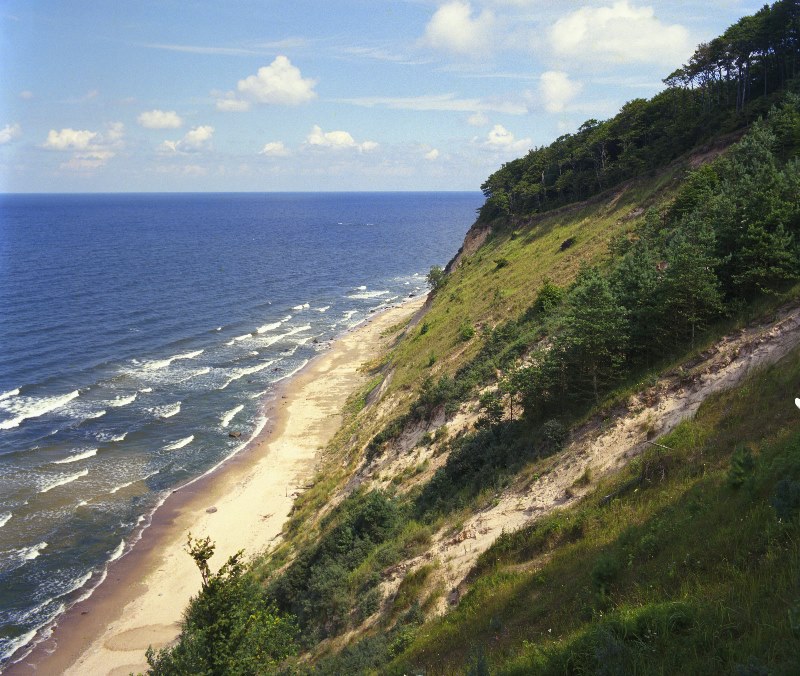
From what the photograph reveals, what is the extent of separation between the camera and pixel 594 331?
2386cm

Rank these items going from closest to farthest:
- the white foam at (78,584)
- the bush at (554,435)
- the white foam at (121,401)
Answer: the bush at (554,435)
the white foam at (78,584)
the white foam at (121,401)

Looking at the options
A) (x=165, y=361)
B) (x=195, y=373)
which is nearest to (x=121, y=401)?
(x=195, y=373)

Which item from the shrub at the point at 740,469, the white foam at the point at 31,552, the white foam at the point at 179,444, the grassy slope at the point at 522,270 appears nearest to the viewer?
the shrub at the point at 740,469

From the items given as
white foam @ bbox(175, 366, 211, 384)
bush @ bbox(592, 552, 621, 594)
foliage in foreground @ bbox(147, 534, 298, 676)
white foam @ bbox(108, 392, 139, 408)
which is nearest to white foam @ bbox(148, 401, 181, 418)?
white foam @ bbox(108, 392, 139, 408)

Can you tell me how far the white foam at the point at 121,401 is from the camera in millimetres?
63156

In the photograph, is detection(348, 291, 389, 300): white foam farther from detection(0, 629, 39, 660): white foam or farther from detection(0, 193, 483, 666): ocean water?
detection(0, 629, 39, 660): white foam

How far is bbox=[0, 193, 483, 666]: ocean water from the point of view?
40.8 meters

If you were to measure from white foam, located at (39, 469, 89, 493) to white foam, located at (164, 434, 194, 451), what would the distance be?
23.8 ft

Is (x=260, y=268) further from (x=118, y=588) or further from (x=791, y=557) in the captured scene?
(x=791, y=557)

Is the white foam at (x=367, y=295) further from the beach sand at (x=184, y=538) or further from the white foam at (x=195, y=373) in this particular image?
the beach sand at (x=184, y=538)

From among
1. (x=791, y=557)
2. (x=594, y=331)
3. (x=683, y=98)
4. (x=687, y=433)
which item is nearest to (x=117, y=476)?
(x=594, y=331)

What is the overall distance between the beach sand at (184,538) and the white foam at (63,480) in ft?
29.9

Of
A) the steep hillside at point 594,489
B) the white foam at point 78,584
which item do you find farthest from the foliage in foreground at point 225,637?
the white foam at point 78,584

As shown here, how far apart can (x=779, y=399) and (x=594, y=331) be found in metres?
7.92
